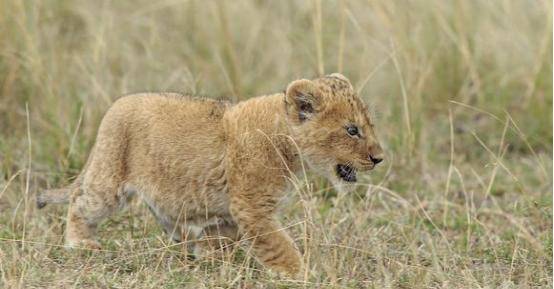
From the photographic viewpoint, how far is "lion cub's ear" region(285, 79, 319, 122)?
5.68 m

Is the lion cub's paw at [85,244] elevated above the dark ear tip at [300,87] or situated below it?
below

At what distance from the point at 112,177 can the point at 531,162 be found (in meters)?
3.78

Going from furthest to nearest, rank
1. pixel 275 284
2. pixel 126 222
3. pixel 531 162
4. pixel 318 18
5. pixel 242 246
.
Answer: pixel 531 162, pixel 318 18, pixel 126 222, pixel 242 246, pixel 275 284

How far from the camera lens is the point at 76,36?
10109 millimetres

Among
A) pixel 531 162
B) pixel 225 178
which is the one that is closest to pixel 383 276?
pixel 225 178

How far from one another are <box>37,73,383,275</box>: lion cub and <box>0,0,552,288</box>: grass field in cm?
16

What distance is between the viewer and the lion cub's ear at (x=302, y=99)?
18.6ft

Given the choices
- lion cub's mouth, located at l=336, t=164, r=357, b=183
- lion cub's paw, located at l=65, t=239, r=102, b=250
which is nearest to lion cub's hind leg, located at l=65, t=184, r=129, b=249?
lion cub's paw, located at l=65, t=239, r=102, b=250

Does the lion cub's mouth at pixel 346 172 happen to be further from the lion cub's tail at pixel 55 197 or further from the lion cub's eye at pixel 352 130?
the lion cub's tail at pixel 55 197

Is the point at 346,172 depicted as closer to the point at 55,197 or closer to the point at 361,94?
the point at 55,197

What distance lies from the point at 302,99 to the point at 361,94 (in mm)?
3591

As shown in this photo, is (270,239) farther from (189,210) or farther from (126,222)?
(126,222)

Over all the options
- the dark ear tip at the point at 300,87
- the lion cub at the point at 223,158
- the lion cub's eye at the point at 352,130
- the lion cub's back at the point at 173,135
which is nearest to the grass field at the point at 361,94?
the lion cub at the point at 223,158

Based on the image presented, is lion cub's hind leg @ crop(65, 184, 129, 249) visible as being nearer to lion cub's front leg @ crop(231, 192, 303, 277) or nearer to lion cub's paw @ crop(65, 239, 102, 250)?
lion cub's paw @ crop(65, 239, 102, 250)
